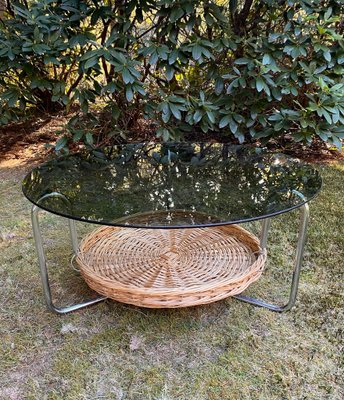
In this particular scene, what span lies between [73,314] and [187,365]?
0.48 m

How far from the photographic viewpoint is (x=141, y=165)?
179 cm

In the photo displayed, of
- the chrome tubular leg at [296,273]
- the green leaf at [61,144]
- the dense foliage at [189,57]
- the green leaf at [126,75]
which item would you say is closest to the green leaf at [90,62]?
the dense foliage at [189,57]

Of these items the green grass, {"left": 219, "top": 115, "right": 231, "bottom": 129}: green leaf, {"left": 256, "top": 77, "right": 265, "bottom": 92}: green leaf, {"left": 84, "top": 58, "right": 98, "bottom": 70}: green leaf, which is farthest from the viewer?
{"left": 219, "top": 115, "right": 231, "bottom": 129}: green leaf

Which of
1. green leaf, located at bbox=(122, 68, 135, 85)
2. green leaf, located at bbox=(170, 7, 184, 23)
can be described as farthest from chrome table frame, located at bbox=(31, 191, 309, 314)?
green leaf, located at bbox=(170, 7, 184, 23)

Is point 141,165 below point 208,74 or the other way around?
below

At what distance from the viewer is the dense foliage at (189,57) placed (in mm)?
2197

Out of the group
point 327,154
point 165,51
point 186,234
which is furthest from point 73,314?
point 327,154

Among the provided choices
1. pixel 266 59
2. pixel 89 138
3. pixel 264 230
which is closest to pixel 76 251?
pixel 264 230

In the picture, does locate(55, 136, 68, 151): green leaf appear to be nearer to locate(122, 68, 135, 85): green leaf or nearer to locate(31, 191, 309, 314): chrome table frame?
locate(122, 68, 135, 85): green leaf

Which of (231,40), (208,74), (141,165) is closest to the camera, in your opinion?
(141,165)

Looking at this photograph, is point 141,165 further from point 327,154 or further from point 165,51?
point 327,154

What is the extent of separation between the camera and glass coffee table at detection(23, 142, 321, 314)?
51.7 inches

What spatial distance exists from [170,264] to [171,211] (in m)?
0.27

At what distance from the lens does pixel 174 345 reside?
1.33 m
